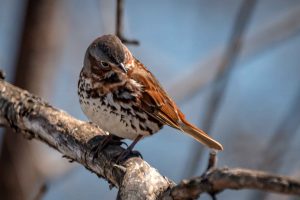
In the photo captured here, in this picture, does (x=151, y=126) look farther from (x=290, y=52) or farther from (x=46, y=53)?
(x=290, y=52)

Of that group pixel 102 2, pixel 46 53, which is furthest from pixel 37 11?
pixel 102 2

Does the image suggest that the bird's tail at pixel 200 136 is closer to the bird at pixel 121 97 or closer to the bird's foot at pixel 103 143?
the bird at pixel 121 97

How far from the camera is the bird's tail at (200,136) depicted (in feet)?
14.6

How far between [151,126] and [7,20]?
4264 mm

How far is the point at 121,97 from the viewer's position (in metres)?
4.39

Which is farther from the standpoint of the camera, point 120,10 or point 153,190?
point 120,10

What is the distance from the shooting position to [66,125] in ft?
13.9

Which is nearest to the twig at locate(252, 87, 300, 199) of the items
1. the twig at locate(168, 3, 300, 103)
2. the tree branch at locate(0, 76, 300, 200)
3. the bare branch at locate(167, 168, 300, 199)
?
the twig at locate(168, 3, 300, 103)

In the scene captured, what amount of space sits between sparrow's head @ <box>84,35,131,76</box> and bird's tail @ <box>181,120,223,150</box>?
0.61 metres

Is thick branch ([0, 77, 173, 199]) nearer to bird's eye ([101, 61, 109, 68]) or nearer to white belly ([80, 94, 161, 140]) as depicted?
white belly ([80, 94, 161, 140])

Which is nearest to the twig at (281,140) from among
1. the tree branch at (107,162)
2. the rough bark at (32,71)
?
the tree branch at (107,162)

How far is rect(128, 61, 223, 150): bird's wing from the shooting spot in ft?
14.9

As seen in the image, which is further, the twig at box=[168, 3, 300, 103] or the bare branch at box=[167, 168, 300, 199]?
the twig at box=[168, 3, 300, 103]

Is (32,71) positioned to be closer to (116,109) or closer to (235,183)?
(116,109)
